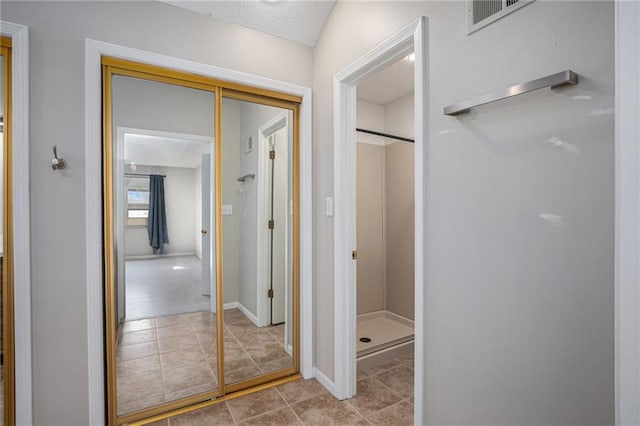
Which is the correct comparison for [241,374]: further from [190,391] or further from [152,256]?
[152,256]

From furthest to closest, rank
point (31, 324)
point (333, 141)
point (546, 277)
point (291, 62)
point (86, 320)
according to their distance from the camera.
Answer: point (291, 62), point (333, 141), point (86, 320), point (31, 324), point (546, 277)

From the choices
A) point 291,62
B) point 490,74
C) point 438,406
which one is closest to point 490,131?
point 490,74

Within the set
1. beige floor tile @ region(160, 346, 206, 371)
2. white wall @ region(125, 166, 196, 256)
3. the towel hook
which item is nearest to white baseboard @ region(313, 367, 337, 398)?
beige floor tile @ region(160, 346, 206, 371)

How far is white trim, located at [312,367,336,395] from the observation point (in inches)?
85.1

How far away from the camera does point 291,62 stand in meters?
2.32

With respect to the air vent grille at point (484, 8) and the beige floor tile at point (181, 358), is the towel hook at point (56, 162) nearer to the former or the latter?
the beige floor tile at point (181, 358)

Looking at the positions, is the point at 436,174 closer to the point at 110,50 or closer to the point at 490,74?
the point at 490,74

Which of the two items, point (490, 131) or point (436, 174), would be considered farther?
point (436, 174)

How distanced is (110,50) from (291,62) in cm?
113

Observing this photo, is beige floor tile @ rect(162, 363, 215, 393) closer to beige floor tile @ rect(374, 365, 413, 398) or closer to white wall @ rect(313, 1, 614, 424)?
beige floor tile @ rect(374, 365, 413, 398)

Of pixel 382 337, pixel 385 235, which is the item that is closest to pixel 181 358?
pixel 382 337

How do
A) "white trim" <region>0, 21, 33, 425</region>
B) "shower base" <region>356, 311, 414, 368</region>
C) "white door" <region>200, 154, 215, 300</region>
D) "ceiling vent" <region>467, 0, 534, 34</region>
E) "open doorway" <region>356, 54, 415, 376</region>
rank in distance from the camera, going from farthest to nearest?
"open doorway" <region>356, 54, 415, 376</region> → "shower base" <region>356, 311, 414, 368</region> → "white door" <region>200, 154, 215, 300</region> → "white trim" <region>0, 21, 33, 425</region> → "ceiling vent" <region>467, 0, 534, 34</region>

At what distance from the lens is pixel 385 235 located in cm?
370

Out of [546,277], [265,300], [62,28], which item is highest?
[62,28]
